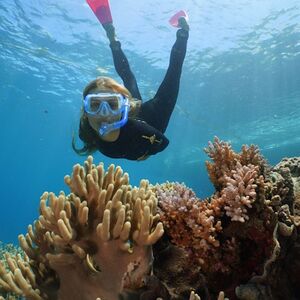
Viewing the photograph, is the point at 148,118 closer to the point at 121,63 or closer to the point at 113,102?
the point at 121,63

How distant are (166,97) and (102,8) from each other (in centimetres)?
329

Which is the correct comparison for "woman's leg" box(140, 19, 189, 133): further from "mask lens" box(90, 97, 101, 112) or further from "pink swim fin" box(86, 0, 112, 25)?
"mask lens" box(90, 97, 101, 112)

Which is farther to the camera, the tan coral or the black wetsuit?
the black wetsuit

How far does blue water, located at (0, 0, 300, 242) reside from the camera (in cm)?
1891

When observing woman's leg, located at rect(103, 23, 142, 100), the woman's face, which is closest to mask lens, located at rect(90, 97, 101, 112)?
the woman's face

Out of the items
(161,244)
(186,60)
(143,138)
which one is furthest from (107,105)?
(186,60)

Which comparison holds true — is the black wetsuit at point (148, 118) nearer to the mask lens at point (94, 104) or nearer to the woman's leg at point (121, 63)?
the woman's leg at point (121, 63)

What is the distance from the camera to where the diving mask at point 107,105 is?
5453mm

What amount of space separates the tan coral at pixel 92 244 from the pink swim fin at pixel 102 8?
23.8 ft

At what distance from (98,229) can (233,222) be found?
124 centimetres

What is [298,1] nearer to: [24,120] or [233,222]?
[233,222]

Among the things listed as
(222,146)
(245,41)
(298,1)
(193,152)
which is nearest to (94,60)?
(245,41)

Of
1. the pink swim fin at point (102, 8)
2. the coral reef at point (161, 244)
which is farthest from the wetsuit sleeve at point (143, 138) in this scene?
the pink swim fin at point (102, 8)

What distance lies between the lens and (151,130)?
630 centimetres
